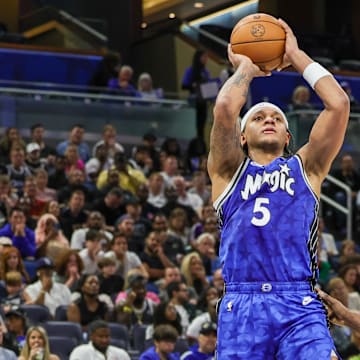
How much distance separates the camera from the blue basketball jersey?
6270 millimetres

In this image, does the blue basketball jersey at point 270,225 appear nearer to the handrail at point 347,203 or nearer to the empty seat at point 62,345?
the empty seat at point 62,345

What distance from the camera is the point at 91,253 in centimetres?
1368

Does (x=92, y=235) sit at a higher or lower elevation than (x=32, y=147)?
lower

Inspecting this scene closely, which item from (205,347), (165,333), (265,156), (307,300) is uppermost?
(265,156)

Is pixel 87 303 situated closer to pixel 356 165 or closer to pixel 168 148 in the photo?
pixel 168 148

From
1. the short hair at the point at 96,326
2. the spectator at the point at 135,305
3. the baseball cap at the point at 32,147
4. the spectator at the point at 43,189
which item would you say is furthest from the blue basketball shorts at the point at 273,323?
the baseball cap at the point at 32,147

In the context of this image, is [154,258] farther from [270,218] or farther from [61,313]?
[270,218]

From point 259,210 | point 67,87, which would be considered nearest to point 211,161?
point 259,210

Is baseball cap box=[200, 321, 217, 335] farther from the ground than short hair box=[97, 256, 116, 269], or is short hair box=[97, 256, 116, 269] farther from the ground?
short hair box=[97, 256, 116, 269]

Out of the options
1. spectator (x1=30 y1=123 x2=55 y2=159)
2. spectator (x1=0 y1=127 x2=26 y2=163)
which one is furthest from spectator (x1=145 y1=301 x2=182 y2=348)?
spectator (x1=30 y1=123 x2=55 y2=159)

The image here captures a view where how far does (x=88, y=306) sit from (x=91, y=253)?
1.19 meters

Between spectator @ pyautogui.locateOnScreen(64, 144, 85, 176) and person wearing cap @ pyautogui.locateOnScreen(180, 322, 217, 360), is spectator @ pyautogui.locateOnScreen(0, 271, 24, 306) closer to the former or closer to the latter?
person wearing cap @ pyautogui.locateOnScreen(180, 322, 217, 360)

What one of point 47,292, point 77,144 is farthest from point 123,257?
point 77,144

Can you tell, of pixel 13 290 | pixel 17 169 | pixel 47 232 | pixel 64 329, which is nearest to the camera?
pixel 64 329
